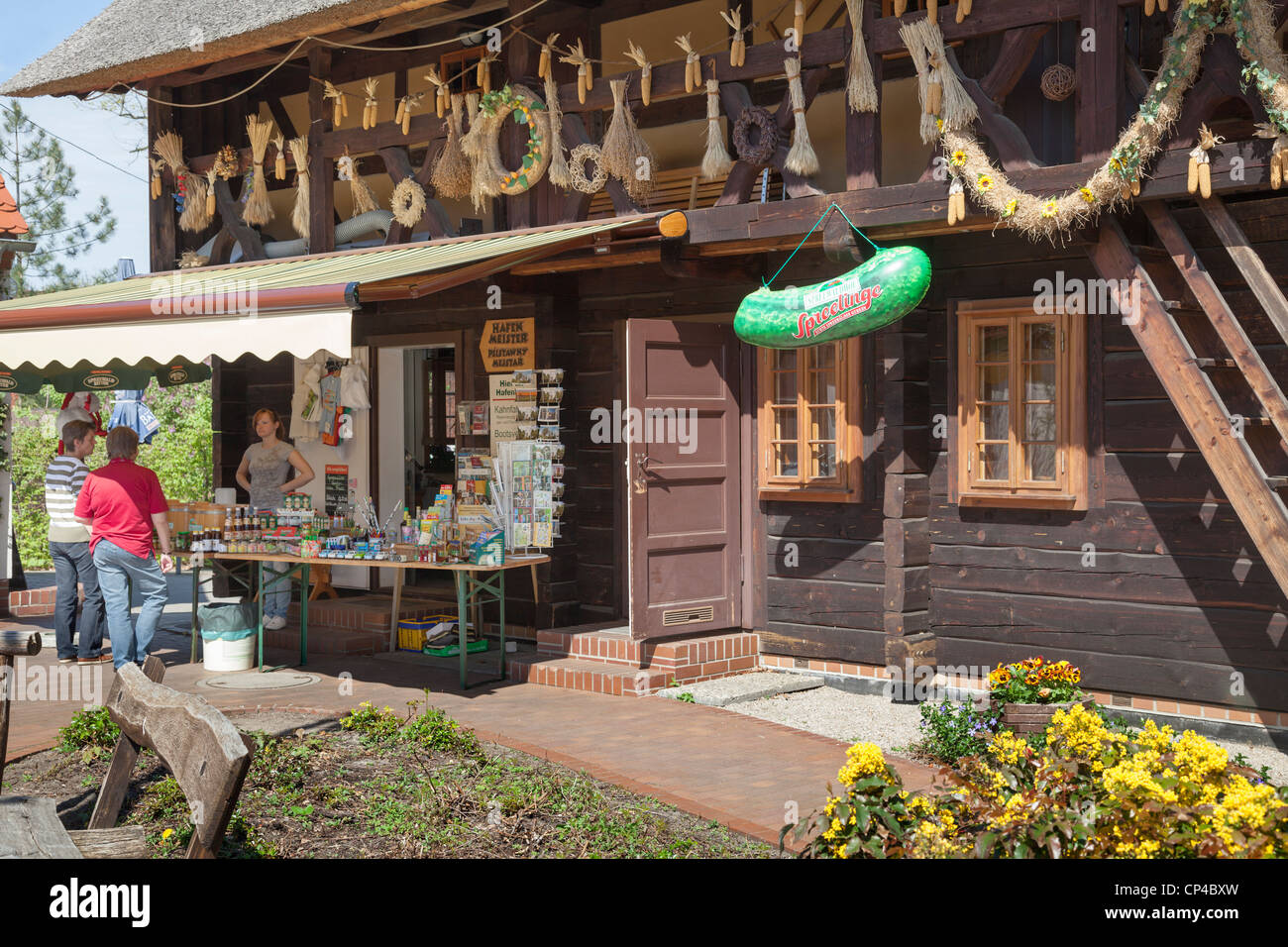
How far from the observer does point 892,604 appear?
8.90m

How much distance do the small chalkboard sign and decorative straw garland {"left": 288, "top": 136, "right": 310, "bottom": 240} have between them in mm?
2197

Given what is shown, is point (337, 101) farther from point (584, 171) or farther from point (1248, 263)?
point (1248, 263)

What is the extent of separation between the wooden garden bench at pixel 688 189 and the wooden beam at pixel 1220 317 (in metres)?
3.26

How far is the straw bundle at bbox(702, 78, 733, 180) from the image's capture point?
8.82 metres

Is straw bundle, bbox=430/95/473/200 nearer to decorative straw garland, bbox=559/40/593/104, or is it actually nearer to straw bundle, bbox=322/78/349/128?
decorative straw garland, bbox=559/40/593/104

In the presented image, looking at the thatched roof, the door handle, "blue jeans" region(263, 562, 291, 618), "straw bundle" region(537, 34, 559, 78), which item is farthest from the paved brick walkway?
the thatched roof

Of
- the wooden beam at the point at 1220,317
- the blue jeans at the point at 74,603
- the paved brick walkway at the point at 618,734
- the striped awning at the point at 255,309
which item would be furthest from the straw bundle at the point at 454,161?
the wooden beam at the point at 1220,317

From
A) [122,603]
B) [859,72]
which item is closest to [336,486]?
[122,603]

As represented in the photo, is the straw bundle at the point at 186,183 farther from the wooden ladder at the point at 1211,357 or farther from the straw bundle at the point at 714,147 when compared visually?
the wooden ladder at the point at 1211,357

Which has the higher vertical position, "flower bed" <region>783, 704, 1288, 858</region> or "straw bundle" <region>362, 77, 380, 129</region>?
"straw bundle" <region>362, 77, 380, 129</region>

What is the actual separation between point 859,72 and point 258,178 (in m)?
5.69

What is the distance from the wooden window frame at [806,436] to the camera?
9.20m
